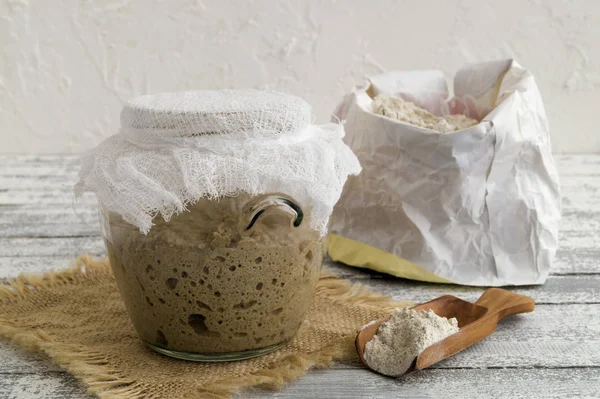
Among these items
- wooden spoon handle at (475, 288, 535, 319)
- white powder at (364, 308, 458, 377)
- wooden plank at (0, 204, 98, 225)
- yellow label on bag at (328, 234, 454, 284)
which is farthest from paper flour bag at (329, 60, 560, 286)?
wooden plank at (0, 204, 98, 225)

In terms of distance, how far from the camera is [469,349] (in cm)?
81

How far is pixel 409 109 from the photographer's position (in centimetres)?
112

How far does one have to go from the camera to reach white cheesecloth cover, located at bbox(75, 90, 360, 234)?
0.68m

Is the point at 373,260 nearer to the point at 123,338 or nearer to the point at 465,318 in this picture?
the point at 465,318

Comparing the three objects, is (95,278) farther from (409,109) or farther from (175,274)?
(409,109)

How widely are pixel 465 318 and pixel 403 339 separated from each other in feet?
0.46

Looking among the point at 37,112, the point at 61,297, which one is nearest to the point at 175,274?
the point at 61,297

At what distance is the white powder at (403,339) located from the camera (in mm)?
738

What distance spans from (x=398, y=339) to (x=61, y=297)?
0.45 metres

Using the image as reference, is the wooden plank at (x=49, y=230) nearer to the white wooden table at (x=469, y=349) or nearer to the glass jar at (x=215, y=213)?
the white wooden table at (x=469, y=349)

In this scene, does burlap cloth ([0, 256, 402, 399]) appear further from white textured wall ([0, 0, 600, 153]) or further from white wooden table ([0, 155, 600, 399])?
white textured wall ([0, 0, 600, 153])

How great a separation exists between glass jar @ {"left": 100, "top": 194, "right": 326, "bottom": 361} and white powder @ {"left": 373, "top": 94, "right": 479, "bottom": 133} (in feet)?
1.21

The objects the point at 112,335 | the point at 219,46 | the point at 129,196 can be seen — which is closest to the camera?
the point at 129,196

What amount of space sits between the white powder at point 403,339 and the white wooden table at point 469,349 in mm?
17
